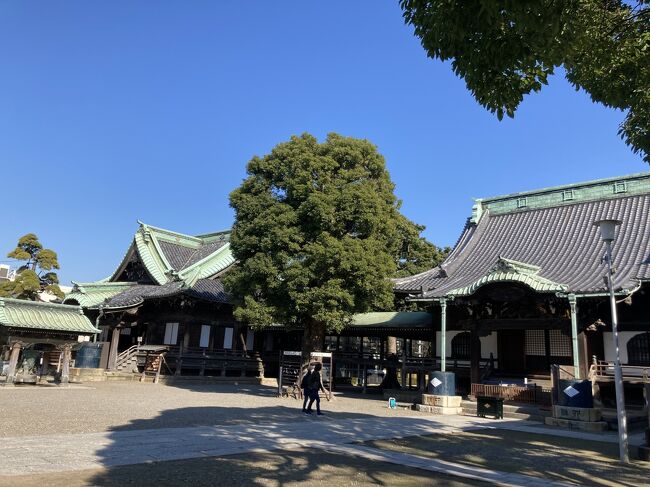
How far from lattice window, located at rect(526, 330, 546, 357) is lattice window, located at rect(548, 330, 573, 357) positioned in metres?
0.34

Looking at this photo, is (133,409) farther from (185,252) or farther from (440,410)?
(185,252)

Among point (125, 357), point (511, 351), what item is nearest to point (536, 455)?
point (511, 351)

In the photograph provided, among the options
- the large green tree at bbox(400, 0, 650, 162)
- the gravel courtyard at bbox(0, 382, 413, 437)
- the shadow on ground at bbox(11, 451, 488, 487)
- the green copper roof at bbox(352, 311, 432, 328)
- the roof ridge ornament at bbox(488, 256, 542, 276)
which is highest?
the large green tree at bbox(400, 0, 650, 162)

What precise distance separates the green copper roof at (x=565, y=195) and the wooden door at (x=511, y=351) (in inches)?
310

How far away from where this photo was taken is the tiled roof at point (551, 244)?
61.8 feet

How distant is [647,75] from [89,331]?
2358 centimetres

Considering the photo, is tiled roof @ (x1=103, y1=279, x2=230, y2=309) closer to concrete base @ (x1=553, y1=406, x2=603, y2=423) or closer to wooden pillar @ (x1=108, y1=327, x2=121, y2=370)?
wooden pillar @ (x1=108, y1=327, x2=121, y2=370)

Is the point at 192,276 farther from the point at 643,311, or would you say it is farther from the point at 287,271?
the point at 643,311

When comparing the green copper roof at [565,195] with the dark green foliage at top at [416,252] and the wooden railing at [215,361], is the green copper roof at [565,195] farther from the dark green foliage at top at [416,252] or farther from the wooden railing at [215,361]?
the wooden railing at [215,361]

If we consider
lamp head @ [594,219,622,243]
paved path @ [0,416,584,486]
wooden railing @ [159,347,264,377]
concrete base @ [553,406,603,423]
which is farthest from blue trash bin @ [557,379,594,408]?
wooden railing @ [159,347,264,377]

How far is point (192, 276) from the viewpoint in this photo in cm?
3059

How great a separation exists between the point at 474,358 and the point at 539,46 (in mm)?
17304

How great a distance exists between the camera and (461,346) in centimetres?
2392

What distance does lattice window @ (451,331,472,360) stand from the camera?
2356 cm
